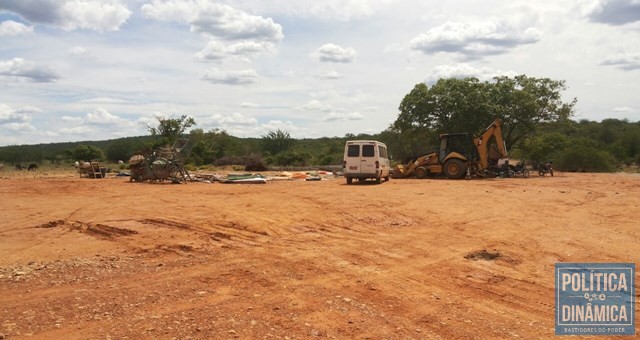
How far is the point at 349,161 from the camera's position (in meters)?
23.6

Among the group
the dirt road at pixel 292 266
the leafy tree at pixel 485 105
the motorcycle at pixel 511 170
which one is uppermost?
the leafy tree at pixel 485 105

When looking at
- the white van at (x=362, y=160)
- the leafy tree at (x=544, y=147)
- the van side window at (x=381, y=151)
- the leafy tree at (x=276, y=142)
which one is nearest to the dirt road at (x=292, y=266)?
the white van at (x=362, y=160)

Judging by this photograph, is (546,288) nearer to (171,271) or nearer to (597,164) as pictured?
(171,271)

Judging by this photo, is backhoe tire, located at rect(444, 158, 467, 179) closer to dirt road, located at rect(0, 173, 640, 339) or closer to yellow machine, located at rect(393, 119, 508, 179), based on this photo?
yellow machine, located at rect(393, 119, 508, 179)

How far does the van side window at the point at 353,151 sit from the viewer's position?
77.0ft

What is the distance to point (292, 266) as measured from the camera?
7.59 meters

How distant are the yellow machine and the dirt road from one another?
44.2ft

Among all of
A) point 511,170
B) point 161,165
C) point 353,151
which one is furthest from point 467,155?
point 161,165

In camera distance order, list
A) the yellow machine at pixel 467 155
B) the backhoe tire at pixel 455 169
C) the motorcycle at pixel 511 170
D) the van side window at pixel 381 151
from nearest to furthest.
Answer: the van side window at pixel 381 151, the backhoe tire at pixel 455 169, the yellow machine at pixel 467 155, the motorcycle at pixel 511 170

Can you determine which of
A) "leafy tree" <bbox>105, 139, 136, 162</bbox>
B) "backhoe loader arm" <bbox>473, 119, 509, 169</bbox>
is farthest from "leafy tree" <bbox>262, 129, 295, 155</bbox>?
"backhoe loader arm" <bbox>473, 119, 509, 169</bbox>

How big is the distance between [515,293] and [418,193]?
36.9ft

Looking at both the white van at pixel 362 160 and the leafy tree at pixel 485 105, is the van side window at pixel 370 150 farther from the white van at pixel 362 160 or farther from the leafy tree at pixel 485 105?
the leafy tree at pixel 485 105

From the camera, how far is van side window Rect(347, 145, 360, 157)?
77.0 feet

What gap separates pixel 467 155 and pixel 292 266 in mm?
21751
